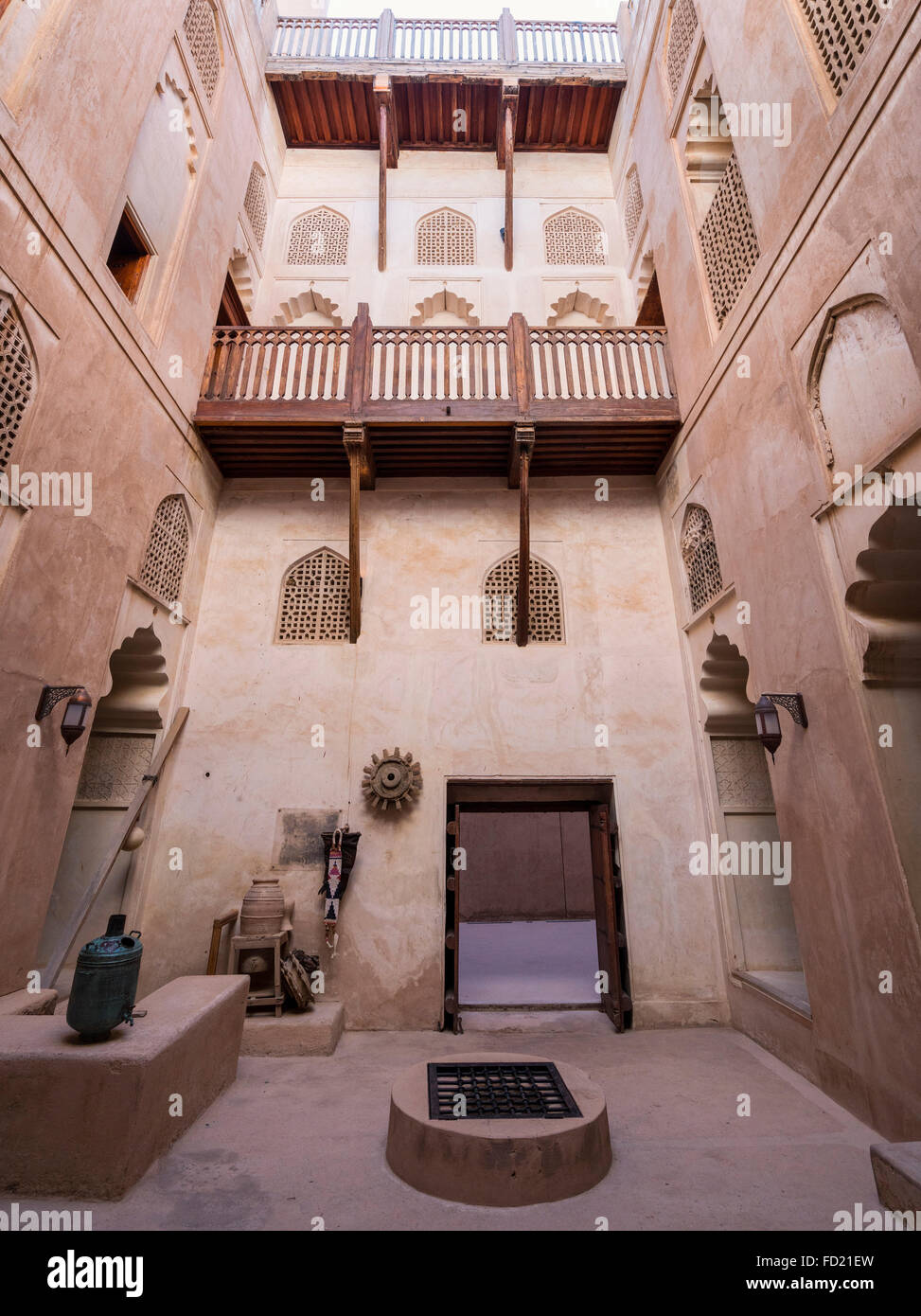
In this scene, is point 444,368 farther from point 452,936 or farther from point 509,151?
point 452,936

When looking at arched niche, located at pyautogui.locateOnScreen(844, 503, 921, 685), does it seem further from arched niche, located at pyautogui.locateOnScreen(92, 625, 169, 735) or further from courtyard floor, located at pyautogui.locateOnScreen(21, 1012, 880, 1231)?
arched niche, located at pyautogui.locateOnScreen(92, 625, 169, 735)

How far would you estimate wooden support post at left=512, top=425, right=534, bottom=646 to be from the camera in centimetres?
634

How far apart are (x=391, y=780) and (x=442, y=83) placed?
10186mm

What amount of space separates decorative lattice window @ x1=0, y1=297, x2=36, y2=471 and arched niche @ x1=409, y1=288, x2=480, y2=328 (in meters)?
5.89

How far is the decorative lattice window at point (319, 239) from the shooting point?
9.09m

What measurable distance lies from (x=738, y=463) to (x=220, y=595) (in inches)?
205

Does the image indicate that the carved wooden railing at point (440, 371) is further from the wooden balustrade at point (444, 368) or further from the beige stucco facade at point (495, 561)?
the beige stucco facade at point (495, 561)

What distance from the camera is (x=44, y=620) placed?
4199 mm

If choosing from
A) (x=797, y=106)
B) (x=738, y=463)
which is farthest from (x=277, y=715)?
(x=797, y=106)

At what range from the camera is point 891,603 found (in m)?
3.63

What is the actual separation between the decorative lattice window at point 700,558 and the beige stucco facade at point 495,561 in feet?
0.67

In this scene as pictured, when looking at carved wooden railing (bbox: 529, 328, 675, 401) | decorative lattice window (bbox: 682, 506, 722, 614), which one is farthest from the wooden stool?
carved wooden railing (bbox: 529, 328, 675, 401)

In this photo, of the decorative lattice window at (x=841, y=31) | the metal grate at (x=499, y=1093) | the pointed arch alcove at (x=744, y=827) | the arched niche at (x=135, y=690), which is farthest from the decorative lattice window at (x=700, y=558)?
the arched niche at (x=135, y=690)
